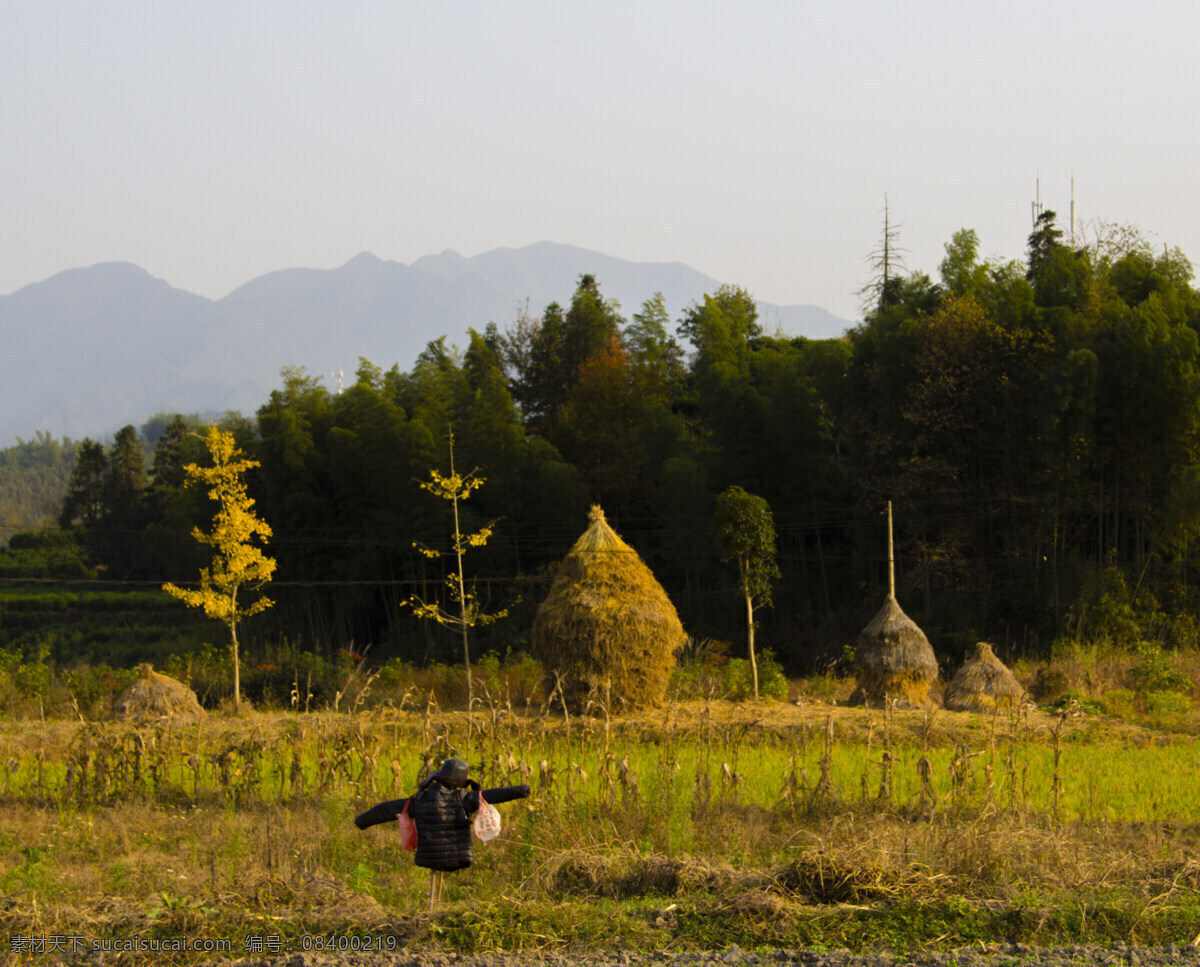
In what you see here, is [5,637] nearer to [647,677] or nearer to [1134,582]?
[647,677]

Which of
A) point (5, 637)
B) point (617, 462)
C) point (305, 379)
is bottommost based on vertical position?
point (5, 637)

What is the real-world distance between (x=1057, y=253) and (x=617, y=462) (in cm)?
927

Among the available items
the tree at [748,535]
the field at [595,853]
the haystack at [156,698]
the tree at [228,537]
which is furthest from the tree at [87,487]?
the field at [595,853]

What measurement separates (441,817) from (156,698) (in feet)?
34.1

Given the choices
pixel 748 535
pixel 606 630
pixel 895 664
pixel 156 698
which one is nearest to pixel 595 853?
pixel 606 630

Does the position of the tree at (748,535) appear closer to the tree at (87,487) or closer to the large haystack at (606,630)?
the large haystack at (606,630)

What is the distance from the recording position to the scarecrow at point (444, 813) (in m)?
4.38

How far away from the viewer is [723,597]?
21125mm

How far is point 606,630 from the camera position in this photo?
40.5 feet

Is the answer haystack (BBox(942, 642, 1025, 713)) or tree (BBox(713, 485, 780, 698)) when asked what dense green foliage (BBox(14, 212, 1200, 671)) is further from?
tree (BBox(713, 485, 780, 698))

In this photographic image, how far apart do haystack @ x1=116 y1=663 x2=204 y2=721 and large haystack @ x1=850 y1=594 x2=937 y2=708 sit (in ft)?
28.5

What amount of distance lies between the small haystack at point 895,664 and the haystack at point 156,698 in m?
8.70

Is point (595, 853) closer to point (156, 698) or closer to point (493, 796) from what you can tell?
point (493, 796)

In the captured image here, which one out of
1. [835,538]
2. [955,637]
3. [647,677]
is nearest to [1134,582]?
[955,637]
